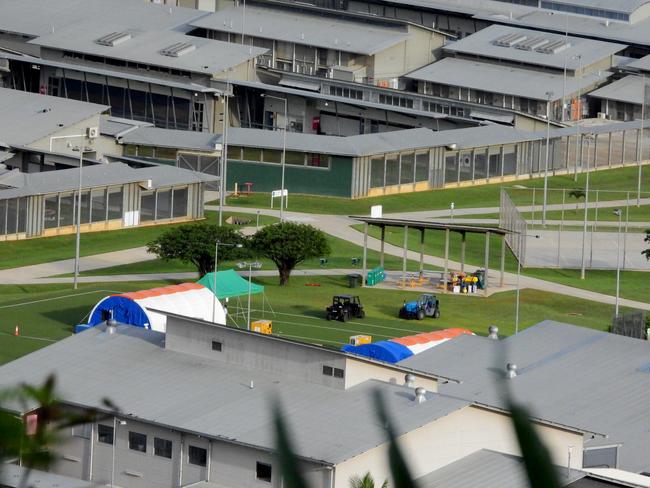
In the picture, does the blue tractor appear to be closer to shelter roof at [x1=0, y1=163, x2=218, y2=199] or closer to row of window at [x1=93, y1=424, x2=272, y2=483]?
row of window at [x1=93, y1=424, x2=272, y2=483]

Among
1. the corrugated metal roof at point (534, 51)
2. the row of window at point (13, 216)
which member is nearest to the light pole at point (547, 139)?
the corrugated metal roof at point (534, 51)

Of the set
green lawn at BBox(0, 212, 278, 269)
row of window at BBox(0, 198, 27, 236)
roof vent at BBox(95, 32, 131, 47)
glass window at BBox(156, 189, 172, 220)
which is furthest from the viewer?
roof vent at BBox(95, 32, 131, 47)

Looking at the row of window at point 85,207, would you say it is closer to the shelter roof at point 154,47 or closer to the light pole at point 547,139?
the light pole at point 547,139

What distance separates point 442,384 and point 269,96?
8556 centimetres

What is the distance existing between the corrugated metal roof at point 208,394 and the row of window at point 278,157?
188 feet

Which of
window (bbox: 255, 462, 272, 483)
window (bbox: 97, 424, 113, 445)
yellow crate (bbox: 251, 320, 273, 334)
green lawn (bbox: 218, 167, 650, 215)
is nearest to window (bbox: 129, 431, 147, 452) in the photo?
window (bbox: 97, 424, 113, 445)

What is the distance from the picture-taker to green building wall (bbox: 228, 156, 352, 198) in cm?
10888

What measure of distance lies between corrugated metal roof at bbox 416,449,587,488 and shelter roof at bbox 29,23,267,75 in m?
96.3

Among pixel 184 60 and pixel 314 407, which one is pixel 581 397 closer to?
pixel 314 407

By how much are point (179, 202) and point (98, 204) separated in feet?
19.4

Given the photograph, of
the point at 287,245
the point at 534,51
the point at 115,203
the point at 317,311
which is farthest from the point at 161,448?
the point at 534,51

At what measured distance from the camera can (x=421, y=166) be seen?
370 feet

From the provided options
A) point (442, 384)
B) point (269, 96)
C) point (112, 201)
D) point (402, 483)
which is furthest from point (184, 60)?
point (402, 483)

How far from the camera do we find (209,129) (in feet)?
422
